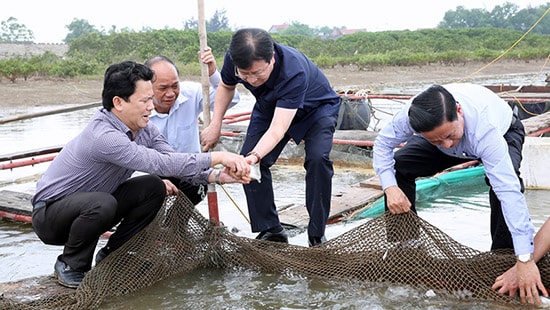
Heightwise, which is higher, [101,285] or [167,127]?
[167,127]

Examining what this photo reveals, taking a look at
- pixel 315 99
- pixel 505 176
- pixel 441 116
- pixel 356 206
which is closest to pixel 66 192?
pixel 315 99

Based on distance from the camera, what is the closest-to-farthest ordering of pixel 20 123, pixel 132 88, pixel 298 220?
pixel 132 88 < pixel 298 220 < pixel 20 123

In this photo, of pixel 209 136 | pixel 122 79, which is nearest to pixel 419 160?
pixel 209 136

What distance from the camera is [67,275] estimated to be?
349cm

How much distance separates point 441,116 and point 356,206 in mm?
2382

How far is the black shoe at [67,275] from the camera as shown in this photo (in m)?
3.48

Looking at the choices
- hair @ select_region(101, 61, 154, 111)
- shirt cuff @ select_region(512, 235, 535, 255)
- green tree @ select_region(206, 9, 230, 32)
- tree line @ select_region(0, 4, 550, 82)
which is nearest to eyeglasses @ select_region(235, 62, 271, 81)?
hair @ select_region(101, 61, 154, 111)

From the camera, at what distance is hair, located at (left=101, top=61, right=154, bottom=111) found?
3.37 meters

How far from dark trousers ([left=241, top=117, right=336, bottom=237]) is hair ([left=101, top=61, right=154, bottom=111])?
3.56ft

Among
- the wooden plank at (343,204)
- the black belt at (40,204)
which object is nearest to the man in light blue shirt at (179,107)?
the wooden plank at (343,204)

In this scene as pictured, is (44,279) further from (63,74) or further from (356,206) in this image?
(63,74)

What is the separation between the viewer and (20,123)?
566 inches

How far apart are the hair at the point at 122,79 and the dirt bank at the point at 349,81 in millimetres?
13986

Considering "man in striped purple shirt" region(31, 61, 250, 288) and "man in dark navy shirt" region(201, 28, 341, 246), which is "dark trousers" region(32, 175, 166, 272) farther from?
"man in dark navy shirt" region(201, 28, 341, 246)
